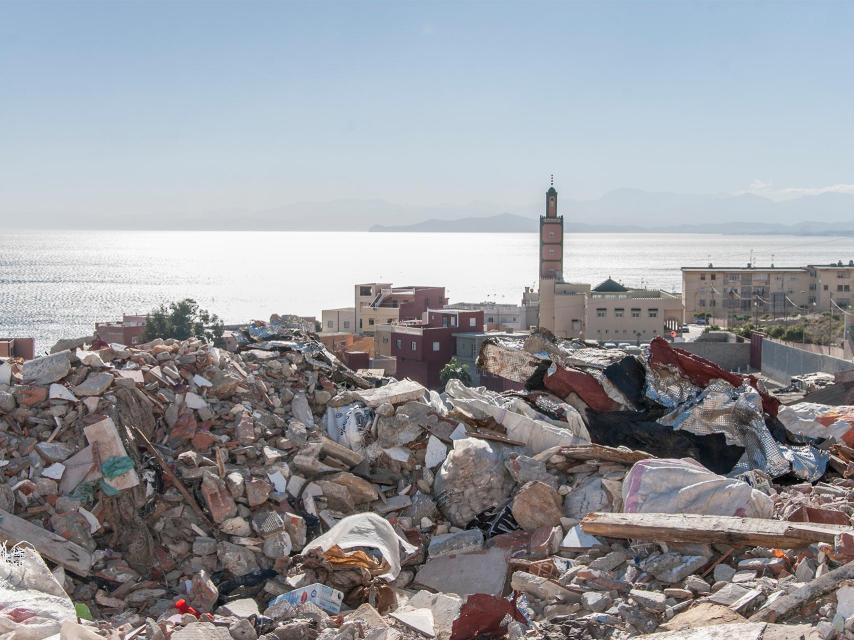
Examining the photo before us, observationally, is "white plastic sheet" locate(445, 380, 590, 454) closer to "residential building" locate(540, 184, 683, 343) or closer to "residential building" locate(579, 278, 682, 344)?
"residential building" locate(540, 184, 683, 343)

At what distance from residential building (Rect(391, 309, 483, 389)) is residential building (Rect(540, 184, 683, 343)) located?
702 cm

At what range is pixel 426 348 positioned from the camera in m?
28.3

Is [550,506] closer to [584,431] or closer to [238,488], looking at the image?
[584,431]

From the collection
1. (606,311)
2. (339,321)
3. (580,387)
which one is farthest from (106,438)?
(339,321)

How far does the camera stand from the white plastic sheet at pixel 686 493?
6312 millimetres

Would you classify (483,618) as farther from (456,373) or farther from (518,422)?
(456,373)

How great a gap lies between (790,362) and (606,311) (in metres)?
14.7

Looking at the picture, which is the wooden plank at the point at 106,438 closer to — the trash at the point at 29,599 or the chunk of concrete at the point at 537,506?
the trash at the point at 29,599

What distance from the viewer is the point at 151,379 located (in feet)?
26.6

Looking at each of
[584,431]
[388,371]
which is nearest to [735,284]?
[388,371]

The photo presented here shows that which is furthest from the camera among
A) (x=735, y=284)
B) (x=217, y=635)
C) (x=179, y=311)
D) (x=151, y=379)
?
(x=735, y=284)

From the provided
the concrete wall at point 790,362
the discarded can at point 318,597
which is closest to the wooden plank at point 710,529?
the discarded can at point 318,597

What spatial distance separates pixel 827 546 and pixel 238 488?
14.9 feet

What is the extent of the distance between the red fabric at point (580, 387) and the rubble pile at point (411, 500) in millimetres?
23
